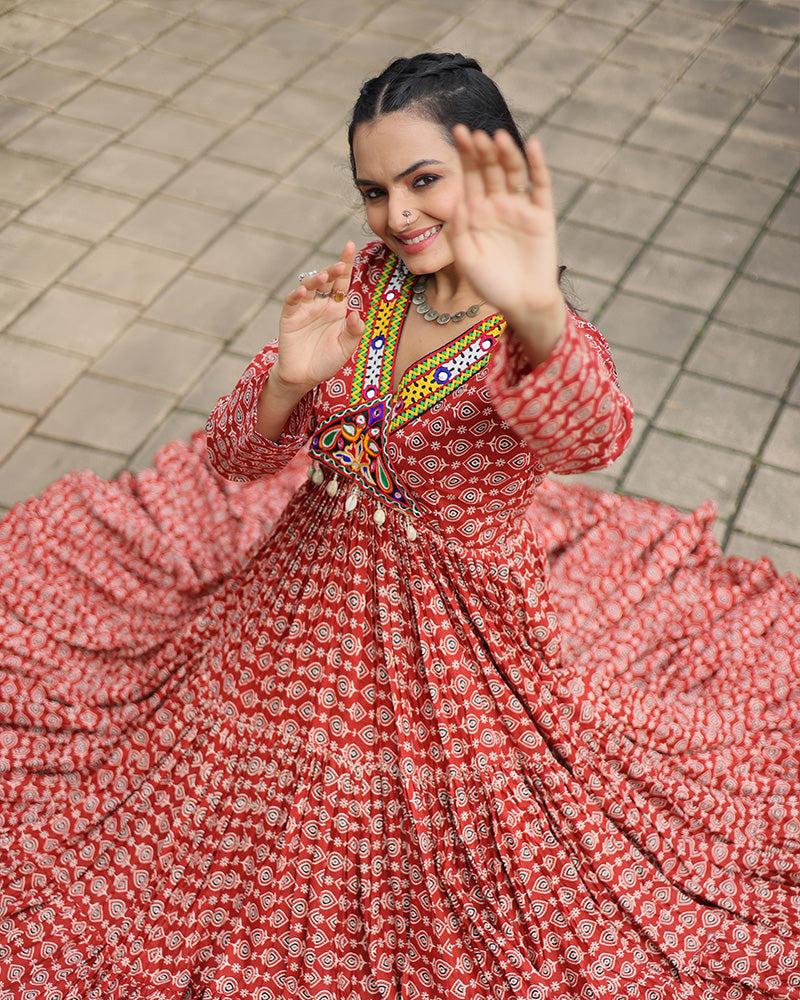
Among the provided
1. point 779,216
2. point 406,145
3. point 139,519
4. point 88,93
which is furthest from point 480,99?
point 88,93

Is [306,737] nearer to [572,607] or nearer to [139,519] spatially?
[572,607]

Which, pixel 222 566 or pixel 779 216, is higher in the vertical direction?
pixel 222 566

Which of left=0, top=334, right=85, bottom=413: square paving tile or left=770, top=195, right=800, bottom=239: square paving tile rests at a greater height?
left=0, top=334, right=85, bottom=413: square paving tile

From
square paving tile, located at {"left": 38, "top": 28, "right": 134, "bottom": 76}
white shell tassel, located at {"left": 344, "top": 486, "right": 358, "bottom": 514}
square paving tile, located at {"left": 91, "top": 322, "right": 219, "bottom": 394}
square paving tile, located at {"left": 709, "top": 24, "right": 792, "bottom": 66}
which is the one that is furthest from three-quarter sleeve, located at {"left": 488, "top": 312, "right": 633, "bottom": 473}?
square paving tile, located at {"left": 709, "top": 24, "right": 792, "bottom": 66}

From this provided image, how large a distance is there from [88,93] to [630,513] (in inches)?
134

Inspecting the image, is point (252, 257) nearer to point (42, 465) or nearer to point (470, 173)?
point (42, 465)

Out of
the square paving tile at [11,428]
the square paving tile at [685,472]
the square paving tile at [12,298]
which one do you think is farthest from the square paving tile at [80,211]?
the square paving tile at [685,472]

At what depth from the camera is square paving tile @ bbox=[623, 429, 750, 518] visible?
340 cm

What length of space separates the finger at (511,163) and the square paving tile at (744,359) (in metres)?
2.50

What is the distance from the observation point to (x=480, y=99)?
1.94 m

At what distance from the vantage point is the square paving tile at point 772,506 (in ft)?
10.8

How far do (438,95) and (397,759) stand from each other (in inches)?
49.7

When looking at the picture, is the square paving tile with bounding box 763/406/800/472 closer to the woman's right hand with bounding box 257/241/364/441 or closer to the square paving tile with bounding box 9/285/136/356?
the woman's right hand with bounding box 257/241/364/441

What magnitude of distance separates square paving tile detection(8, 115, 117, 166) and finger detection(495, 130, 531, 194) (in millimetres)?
3593
